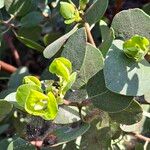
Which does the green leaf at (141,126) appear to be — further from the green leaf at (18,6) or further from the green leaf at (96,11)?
the green leaf at (18,6)

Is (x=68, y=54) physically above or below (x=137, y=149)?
above

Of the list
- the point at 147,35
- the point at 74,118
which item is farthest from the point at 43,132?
the point at 147,35

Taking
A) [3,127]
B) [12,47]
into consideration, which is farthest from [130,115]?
[12,47]

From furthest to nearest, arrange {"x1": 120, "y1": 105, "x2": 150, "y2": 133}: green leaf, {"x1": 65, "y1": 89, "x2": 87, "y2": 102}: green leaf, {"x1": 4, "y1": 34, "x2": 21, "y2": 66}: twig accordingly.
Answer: {"x1": 4, "y1": 34, "x2": 21, "y2": 66}: twig < {"x1": 120, "y1": 105, "x2": 150, "y2": 133}: green leaf < {"x1": 65, "y1": 89, "x2": 87, "y2": 102}: green leaf

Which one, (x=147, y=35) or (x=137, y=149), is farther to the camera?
(x=137, y=149)

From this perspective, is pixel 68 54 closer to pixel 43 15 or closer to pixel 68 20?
pixel 68 20

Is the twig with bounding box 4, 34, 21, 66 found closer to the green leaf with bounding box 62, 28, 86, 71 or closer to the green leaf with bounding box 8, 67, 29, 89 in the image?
the green leaf with bounding box 8, 67, 29, 89

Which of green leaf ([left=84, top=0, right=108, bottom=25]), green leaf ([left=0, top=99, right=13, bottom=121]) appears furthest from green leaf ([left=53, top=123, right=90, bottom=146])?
green leaf ([left=84, top=0, right=108, bottom=25])
